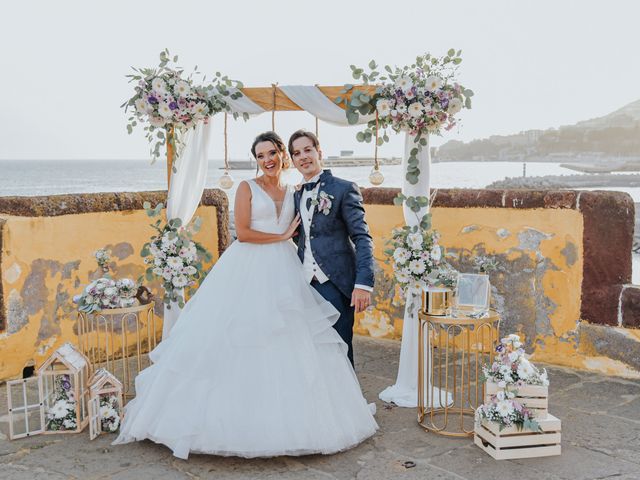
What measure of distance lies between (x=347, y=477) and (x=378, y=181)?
205 centimetres

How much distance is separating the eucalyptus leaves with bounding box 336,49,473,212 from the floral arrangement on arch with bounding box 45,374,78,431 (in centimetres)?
262

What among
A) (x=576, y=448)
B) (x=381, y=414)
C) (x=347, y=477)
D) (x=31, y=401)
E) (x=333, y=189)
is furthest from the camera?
(x=31, y=401)

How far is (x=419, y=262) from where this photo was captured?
13.7ft

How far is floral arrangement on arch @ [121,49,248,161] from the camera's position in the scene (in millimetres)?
4512

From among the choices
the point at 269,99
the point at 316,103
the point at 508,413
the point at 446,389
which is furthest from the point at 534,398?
the point at 269,99

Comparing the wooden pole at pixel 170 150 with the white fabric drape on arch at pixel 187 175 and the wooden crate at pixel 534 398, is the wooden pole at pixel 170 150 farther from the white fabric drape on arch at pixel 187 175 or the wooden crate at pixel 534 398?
the wooden crate at pixel 534 398

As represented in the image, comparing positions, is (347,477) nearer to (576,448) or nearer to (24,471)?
(576,448)

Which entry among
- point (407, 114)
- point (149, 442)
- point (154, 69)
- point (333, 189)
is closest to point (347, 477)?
point (149, 442)

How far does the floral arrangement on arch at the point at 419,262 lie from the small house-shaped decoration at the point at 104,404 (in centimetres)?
205

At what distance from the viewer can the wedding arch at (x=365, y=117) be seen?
166 inches

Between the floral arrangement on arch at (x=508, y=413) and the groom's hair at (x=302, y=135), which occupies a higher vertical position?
the groom's hair at (x=302, y=135)

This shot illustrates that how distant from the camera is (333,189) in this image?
13.2ft

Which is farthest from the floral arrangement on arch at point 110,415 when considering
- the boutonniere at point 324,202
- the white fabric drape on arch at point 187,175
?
the boutonniere at point 324,202

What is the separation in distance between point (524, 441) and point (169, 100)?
328cm
